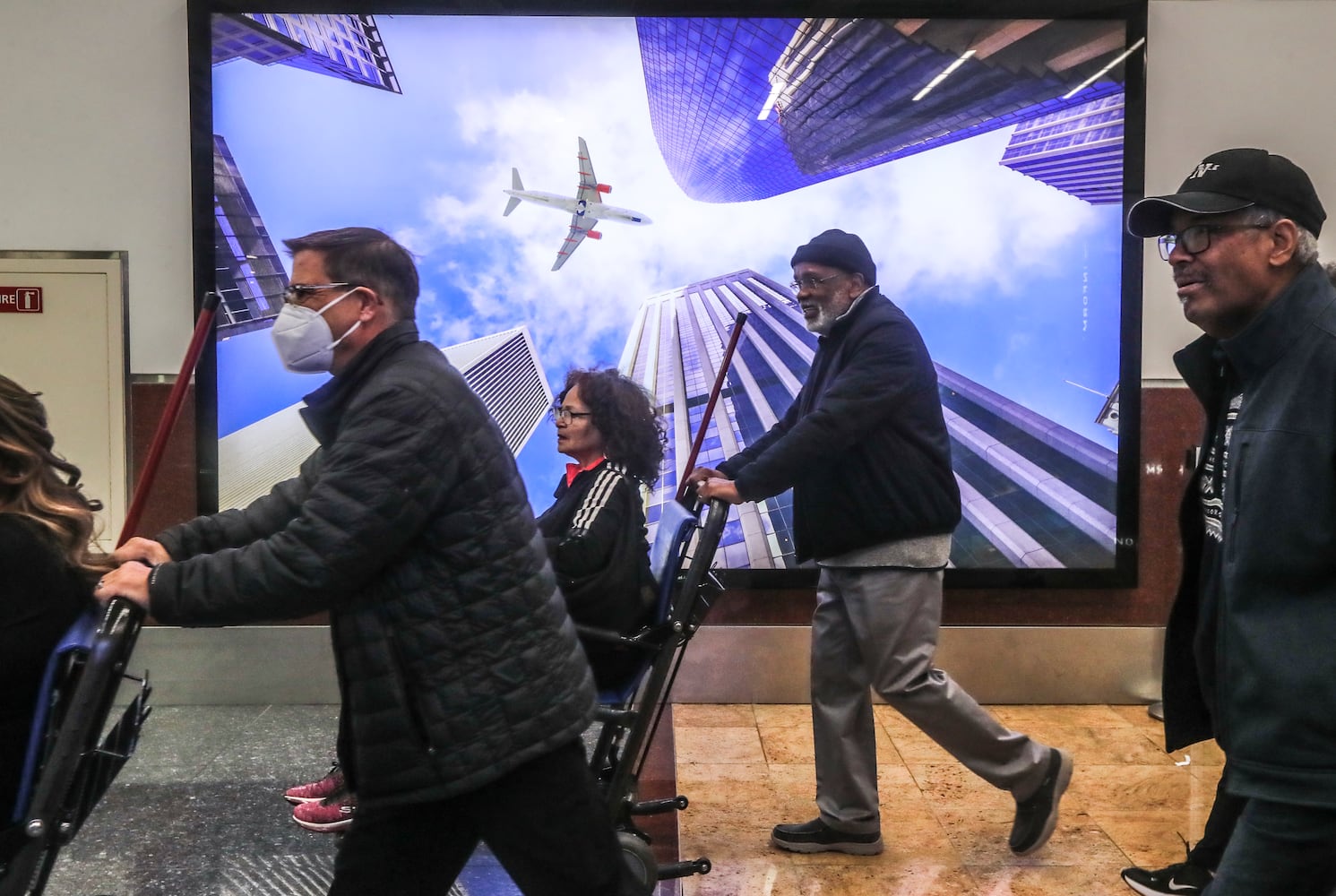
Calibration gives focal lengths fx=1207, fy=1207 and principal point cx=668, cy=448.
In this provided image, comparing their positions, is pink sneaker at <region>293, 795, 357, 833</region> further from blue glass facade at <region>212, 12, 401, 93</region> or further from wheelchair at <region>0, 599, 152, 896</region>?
blue glass facade at <region>212, 12, 401, 93</region>

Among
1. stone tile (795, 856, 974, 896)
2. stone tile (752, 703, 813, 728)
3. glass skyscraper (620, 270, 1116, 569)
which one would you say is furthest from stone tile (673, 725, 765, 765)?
stone tile (795, 856, 974, 896)

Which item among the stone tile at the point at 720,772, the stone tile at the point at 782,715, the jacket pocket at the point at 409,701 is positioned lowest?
the stone tile at the point at 782,715

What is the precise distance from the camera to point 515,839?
5.94 feet

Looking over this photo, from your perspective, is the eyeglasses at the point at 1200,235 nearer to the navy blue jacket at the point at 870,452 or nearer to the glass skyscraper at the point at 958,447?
the navy blue jacket at the point at 870,452

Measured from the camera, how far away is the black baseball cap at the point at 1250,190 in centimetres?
176

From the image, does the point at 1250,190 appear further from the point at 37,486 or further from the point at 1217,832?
the point at 37,486

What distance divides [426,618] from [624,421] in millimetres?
1495

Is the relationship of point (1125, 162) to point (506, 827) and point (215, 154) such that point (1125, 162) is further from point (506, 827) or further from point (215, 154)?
point (506, 827)

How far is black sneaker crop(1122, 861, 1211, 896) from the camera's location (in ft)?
9.45

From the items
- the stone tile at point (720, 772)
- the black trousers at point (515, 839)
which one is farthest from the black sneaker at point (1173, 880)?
the black trousers at point (515, 839)

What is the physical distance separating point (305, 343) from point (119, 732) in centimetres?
82

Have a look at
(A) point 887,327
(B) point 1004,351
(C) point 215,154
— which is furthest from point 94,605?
(B) point 1004,351

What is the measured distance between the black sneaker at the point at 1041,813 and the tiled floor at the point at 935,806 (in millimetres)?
54

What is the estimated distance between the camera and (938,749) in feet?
13.6
